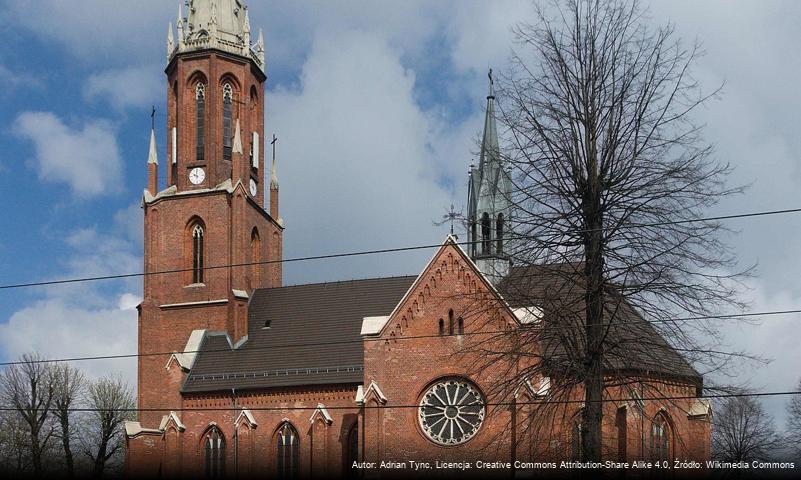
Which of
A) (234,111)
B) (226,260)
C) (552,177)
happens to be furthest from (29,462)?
(552,177)

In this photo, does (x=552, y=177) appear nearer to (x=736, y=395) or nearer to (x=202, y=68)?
(x=736, y=395)

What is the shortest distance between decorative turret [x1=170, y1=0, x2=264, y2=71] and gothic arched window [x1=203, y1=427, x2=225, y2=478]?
1957 centimetres

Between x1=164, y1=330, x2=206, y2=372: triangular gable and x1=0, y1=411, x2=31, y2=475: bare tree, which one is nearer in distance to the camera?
x1=164, y1=330, x2=206, y2=372: triangular gable

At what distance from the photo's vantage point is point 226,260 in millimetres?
51812

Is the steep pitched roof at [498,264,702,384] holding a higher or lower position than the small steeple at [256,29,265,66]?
lower

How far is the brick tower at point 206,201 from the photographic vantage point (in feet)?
168

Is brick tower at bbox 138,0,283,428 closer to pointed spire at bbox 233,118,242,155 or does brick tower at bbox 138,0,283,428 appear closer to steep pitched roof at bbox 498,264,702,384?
pointed spire at bbox 233,118,242,155

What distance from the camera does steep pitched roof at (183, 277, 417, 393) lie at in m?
47.2

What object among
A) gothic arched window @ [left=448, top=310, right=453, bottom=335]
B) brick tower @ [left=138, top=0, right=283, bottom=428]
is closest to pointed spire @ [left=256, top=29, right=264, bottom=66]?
brick tower @ [left=138, top=0, right=283, bottom=428]

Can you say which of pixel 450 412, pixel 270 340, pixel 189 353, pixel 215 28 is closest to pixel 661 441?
pixel 450 412

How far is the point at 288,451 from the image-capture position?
4694 cm

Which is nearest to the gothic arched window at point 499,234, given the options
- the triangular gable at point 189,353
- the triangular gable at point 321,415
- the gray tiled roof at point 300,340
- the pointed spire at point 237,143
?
the gray tiled roof at point 300,340

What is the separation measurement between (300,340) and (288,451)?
5.07 meters

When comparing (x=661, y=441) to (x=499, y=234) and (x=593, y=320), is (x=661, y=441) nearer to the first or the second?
(x=499, y=234)
